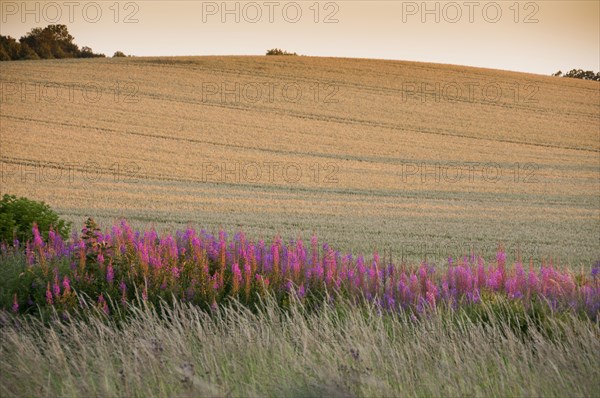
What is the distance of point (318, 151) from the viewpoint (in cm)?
3091

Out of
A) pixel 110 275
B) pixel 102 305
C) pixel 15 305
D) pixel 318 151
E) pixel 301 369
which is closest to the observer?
pixel 301 369

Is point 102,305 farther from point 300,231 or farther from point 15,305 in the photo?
point 300,231

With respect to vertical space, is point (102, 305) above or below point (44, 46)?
below

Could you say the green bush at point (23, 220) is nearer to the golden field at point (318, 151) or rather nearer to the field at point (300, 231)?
the field at point (300, 231)

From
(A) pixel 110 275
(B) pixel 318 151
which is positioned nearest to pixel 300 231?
(A) pixel 110 275

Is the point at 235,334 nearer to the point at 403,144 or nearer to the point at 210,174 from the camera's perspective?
the point at 210,174

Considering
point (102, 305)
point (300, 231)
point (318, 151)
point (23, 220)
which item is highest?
point (318, 151)

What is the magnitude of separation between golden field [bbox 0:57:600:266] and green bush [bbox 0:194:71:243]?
17.7 ft

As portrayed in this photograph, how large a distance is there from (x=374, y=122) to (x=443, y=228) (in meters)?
19.5

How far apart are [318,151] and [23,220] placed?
20143 millimetres

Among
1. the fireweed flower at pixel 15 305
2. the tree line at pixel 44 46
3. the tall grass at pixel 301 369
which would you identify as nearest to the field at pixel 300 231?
the tall grass at pixel 301 369

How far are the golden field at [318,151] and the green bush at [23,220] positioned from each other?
540 centimetres

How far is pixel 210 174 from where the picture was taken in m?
26.1

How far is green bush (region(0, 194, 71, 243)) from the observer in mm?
11219
